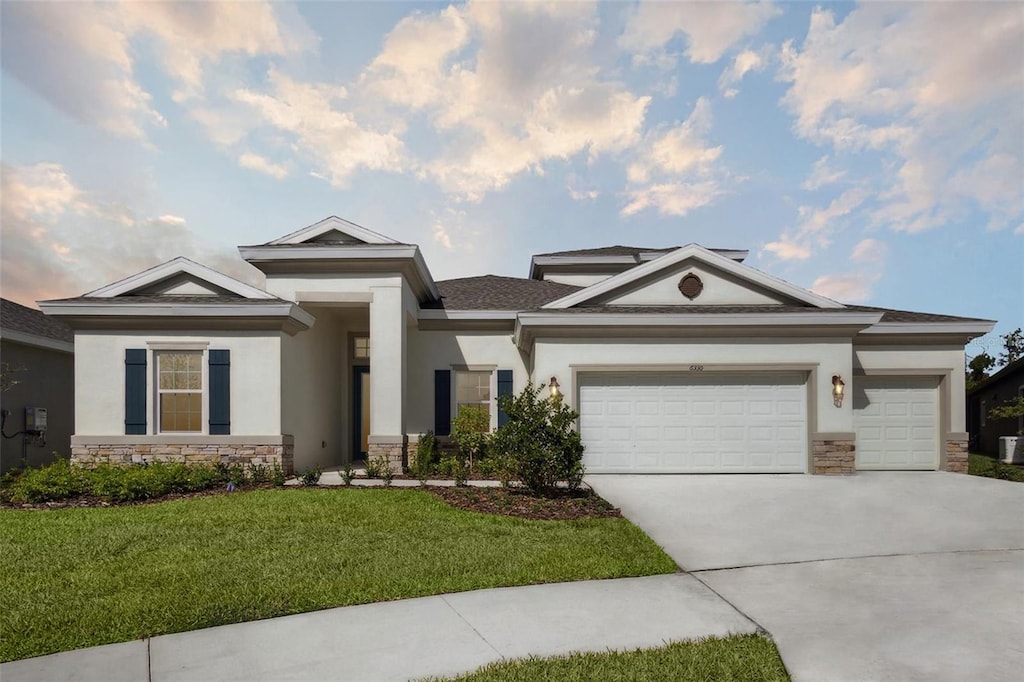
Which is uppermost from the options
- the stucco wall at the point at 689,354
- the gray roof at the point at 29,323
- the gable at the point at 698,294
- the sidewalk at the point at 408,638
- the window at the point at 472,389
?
the gable at the point at 698,294

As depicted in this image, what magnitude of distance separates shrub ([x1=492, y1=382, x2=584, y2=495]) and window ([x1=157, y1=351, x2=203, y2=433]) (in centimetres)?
A: 681

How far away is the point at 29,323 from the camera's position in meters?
16.3

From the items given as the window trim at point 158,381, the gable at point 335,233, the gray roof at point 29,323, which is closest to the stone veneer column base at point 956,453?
the gable at point 335,233

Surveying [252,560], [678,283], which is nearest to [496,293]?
[678,283]

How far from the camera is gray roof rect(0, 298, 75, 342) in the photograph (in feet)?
50.1

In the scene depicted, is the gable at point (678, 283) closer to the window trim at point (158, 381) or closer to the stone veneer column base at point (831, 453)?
the stone veneer column base at point (831, 453)

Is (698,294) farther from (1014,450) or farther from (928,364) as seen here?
(1014,450)

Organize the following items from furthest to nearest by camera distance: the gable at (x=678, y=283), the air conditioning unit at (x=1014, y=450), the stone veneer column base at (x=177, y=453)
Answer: the air conditioning unit at (x=1014, y=450) < the gable at (x=678, y=283) < the stone veneer column base at (x=177, y=453)

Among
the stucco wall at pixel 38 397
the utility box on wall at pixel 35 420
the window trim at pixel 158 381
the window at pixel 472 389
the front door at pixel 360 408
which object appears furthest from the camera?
the front door at pixel 360 408

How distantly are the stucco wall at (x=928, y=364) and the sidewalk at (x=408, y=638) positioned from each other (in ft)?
39.0

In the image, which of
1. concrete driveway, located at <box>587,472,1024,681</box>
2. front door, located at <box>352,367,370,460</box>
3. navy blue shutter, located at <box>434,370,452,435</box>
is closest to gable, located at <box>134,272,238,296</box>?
front door, located at <box>352,367,370,460</box>

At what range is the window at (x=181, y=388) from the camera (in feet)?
42.5

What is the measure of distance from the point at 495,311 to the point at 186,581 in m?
10.8

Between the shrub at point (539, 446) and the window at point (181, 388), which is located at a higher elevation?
the window at point (181, 388)
